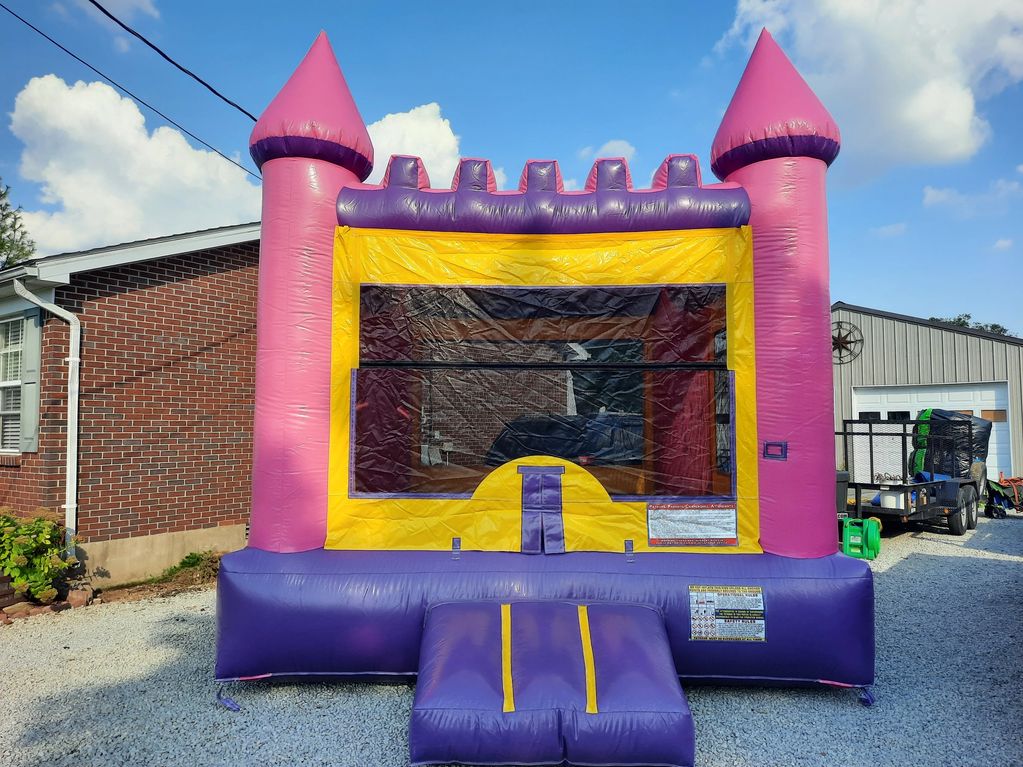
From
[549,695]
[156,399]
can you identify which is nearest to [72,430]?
[156,399]

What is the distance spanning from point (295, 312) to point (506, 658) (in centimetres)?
235

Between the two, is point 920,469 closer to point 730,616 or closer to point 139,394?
point 730,616

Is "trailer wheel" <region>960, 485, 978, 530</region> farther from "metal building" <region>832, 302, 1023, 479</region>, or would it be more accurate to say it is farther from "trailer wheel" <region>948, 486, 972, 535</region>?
"metal building" <region>832, 302, 1023, 479</region>

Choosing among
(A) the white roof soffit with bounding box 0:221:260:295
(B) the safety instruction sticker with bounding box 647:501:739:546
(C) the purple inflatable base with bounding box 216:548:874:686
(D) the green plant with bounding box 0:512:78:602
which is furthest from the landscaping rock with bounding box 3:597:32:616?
(B) the safety instruction sticker with bounding box 647:501:739:546

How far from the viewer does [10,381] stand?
6.47 m

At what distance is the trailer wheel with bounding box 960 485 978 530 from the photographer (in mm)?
10227

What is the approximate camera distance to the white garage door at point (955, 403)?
13203mm

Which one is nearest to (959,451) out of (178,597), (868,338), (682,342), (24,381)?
(868,338)

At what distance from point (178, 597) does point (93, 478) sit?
1418 millimetres

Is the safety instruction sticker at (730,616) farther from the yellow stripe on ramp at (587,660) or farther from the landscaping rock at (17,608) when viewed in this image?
the landscaping rock at (17,608)

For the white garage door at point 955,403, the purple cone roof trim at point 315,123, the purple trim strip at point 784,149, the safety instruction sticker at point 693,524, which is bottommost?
the safety instruction sticker at point 693,524

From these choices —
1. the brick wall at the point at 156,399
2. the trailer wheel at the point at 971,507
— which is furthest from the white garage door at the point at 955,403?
the brick wall at the point at 156,399

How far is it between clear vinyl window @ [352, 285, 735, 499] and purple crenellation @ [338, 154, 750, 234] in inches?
15.8

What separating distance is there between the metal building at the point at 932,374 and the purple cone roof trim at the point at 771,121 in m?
9.68
